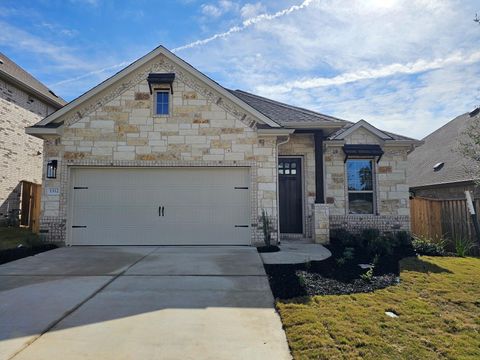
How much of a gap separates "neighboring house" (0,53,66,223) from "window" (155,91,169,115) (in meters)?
6.97

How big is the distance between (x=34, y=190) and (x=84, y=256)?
769cm

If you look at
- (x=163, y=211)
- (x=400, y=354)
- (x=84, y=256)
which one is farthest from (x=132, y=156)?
(x=400, y=354)

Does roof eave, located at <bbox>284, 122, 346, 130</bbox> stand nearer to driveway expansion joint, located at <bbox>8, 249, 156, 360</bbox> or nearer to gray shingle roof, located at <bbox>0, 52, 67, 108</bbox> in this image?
driveway expansion joint, located at <bbox>8, 249, 156, 360</bbox>

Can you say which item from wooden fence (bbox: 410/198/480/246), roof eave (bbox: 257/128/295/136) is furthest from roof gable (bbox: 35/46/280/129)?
wooden fence (bbox: 410/198/480/246)

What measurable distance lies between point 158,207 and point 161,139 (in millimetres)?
2056

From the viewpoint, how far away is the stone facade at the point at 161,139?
9.51 metres

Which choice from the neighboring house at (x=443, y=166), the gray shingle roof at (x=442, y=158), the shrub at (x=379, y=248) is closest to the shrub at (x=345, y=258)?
the shrub at (x=379, y=248)

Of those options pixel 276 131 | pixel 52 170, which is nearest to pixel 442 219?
pixel 276 131

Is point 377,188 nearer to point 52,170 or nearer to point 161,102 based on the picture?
point 161,102

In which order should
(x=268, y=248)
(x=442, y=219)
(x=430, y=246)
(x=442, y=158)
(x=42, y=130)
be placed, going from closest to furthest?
(x=268, y=248), (x=430, y=246), (x=42, y=130), (x=442, y=219), (x=442, y=158)

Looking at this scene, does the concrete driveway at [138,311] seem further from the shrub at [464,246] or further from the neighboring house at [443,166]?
the neighboring house at [443,166]

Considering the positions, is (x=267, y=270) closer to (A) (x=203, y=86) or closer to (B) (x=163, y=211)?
(B) (x=163, y=211)

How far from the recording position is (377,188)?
10797 mm

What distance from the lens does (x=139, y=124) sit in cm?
967
